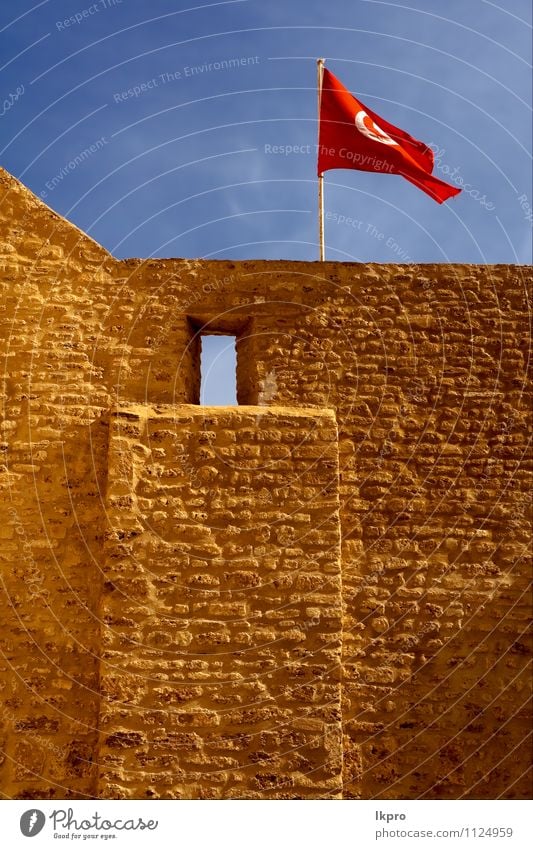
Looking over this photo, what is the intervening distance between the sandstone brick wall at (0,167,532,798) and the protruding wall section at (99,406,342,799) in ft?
0.15

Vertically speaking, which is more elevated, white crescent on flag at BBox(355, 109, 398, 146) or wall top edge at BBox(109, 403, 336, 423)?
white crescent on flag at BBox(355, 109, 398, 146)

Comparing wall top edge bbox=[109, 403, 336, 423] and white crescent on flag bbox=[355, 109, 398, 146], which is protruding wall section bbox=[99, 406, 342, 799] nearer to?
wall top edge bbox=[109, 403, 336, 423]

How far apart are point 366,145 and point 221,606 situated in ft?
16.4

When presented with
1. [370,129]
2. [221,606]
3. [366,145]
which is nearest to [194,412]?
[221,606]

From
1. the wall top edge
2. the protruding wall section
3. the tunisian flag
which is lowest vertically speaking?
the protruding wall section

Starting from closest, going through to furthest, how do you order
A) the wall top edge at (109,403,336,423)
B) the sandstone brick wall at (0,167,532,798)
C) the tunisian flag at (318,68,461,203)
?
the sandstone brick wall at (0,167,532,798), the wall top edge at (109,403,336,423), the tunisian flag at (318,68,461,203)

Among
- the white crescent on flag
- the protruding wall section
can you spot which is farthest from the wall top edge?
the white crescent on flag

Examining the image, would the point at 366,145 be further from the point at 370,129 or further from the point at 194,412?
the point at 194,412

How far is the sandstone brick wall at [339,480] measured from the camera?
6395 millimetres

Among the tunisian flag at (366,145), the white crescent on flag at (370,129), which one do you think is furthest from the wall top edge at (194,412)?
the white crescent on flag at (370,129)

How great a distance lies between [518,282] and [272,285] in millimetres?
2490

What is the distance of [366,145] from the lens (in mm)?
8234

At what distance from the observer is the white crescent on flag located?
324 inches

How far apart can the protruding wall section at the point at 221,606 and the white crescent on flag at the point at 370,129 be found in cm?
325
